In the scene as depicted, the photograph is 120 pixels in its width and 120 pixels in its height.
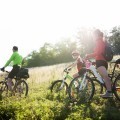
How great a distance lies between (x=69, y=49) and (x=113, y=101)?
4278 inches

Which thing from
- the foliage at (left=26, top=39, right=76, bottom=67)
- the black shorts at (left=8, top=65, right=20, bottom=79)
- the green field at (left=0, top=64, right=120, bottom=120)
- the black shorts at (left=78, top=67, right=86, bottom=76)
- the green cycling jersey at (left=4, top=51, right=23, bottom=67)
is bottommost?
the green field at (left=0, top=64, right=120, bottom=120)

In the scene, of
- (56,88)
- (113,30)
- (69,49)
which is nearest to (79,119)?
(56,88)

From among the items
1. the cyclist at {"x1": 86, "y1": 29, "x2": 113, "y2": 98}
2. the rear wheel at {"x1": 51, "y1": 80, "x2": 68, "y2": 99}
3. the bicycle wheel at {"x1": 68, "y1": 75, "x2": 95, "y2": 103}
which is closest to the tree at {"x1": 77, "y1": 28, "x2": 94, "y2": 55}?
the rear wheel at {"x1": 51, "y1": 80, "x2": 68, "y2": 99}

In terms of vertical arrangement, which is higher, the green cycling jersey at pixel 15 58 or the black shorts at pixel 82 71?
the green cycling jersey at pixel 15 58

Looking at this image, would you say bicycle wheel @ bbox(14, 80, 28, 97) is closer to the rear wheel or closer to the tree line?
the rear wheel

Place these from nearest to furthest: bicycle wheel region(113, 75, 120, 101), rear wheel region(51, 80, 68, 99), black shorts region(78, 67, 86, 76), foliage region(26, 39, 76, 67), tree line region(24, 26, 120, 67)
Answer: bicycle wheel region(113, 75, 120, 101), black shorts region(78, 67, 86, 76), rear wheel region(51, 80, 68, 99), tree line region(24, 26, 120, 67), foliage region(26, 39, 76, 67)

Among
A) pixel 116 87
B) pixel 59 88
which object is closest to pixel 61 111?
pixel 116 87

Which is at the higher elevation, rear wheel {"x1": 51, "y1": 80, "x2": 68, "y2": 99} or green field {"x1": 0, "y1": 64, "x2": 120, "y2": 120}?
rear wheel {"x1": 51, "y1": 80, "x2": 68, "y2": 99}

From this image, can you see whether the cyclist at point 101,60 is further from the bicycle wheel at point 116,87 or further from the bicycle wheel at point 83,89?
the bicycle wheel at point 83,89

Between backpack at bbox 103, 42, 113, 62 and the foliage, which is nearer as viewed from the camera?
backpack at bbox 103, 42, 113, 62

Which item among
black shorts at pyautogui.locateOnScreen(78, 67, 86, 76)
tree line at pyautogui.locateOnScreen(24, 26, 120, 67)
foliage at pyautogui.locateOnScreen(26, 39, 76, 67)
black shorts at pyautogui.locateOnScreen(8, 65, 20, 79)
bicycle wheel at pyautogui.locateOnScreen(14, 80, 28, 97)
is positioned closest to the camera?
black shorts at pyautogui.locateOnScreen(78, 67, 86, 76)

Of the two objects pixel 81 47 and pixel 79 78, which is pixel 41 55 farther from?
pixel 79 78

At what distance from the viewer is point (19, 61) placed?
1552cm

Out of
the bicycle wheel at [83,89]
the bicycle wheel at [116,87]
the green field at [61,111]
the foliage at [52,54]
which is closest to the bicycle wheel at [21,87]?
the green field at [61,111]
